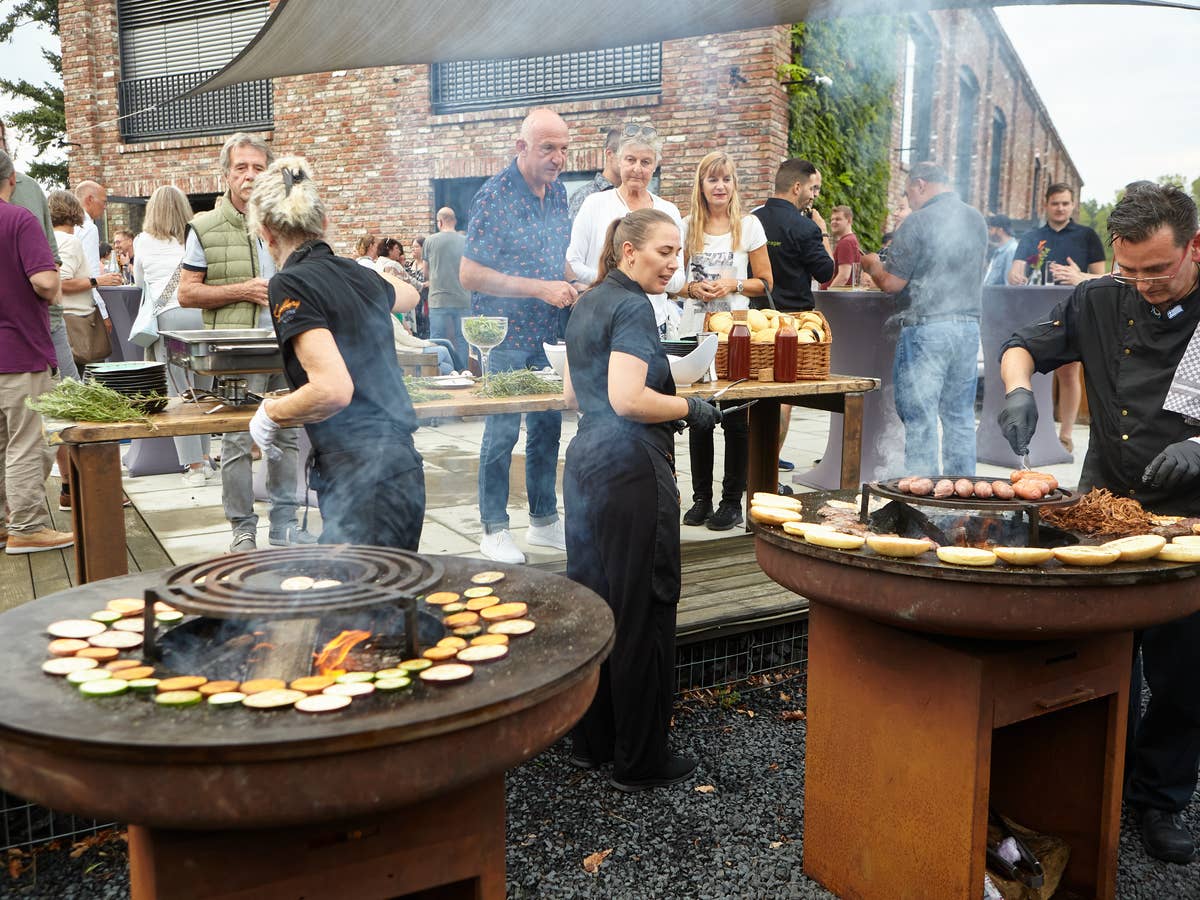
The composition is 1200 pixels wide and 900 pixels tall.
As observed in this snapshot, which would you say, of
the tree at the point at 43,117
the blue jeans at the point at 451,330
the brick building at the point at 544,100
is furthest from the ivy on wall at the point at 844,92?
the tree at the point at 43,117

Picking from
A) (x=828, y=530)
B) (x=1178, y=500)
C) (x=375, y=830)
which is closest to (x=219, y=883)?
(x=375, y=830)

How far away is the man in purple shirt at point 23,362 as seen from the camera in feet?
14.1

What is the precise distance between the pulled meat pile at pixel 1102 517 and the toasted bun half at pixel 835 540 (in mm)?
624

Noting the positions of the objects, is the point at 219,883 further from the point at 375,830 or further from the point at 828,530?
the point at 828,530

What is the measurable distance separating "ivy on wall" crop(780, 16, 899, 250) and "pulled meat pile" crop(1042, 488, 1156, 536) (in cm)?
176

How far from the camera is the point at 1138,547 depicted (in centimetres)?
210

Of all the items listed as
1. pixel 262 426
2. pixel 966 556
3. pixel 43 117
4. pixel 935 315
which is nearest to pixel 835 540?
pixel 966 556

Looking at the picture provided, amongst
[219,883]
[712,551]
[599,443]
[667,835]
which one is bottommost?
[667,835]

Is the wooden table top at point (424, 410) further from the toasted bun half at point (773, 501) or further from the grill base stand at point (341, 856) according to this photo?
the grill base stand at point (341, 856)

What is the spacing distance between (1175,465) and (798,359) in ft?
6.87

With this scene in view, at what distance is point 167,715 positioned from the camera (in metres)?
1.38

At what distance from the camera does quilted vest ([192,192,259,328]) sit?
14.5 feet

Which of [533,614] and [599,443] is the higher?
[599,443]

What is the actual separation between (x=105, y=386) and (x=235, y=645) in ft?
6.28
